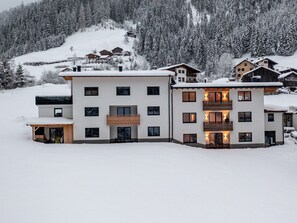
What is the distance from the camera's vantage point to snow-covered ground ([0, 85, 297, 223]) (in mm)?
15453

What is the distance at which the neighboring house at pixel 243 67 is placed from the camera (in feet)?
302

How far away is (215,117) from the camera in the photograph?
34.5 metres

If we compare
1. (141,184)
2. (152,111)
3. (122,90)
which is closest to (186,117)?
(152,111)

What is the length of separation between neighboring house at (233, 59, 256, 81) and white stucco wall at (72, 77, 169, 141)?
65521 millimetres

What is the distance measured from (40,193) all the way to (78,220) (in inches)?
154

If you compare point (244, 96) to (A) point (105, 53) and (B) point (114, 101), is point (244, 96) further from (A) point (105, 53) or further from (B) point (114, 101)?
(A) point (105, 53)

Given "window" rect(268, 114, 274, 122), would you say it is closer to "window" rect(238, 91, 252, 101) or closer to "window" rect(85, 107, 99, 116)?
"window" rect(238, 91, 252, 101)

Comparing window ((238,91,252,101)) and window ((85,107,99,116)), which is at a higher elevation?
window ((238,91,252,101))

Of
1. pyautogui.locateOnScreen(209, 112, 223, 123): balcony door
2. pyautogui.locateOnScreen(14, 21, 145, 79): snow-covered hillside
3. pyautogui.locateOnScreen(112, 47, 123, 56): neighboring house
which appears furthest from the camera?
pyautogui.locateOnScreen(112, 47, 123, 56): neighboring house

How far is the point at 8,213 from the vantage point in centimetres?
1440

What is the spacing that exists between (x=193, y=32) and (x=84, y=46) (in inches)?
2225

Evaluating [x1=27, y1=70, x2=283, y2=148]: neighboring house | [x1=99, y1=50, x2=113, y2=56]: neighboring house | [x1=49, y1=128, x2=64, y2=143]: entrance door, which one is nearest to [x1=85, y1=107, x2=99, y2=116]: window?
[x1=27, y1=70, x2=283, y2=148]: neighboring house

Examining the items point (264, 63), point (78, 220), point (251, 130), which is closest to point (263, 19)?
point (264, 63)

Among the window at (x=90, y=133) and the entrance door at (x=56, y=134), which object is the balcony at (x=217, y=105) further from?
the entrance door at (x=56, y=134)
